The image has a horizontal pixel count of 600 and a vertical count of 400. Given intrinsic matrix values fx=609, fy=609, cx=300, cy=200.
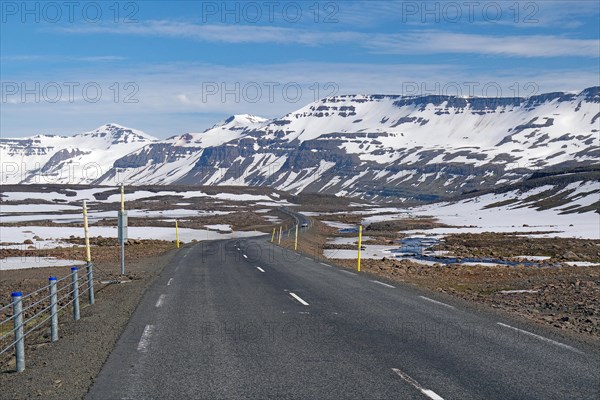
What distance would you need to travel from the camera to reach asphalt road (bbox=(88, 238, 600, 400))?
28.8ft

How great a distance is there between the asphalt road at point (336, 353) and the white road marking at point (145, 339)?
2 cm

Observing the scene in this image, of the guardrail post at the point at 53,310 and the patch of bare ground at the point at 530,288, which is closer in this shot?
the guardrail post at the point at 53,310

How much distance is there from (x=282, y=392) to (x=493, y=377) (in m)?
3.32

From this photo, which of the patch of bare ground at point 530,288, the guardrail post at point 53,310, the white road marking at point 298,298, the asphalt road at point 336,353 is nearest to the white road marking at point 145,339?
the asphalt road at point 336,353

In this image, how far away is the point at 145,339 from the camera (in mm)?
12328

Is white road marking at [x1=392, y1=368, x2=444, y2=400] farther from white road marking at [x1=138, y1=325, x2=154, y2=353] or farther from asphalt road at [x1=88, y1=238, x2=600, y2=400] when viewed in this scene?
white road marking at [x1=138, y1=325, x2=154, y2=353]

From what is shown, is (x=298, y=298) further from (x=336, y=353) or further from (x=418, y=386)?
(x=418, y=386)

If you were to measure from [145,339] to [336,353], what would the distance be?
13.2ft

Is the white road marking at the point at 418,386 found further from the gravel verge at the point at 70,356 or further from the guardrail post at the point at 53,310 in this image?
the guardrail post at the point at 53,310

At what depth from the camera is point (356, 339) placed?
12.2 meters

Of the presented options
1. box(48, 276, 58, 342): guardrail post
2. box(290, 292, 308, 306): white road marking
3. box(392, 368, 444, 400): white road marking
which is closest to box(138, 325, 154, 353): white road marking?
box(48, 276, 58, 342): guardrail post

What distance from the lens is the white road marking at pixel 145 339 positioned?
11.5m

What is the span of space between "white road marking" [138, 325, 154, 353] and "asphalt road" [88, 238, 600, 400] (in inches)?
0.8

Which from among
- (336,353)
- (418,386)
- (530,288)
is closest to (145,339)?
(336,353)
